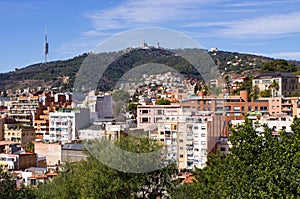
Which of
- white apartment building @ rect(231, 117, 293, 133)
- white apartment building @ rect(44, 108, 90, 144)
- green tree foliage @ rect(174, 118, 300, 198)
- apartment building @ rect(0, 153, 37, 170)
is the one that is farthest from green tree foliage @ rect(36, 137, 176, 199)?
white apartment building @ rect(44, 108, 90, 144)

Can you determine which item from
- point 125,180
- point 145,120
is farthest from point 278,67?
point 125,180

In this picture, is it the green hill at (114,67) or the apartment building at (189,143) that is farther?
the apartment building at (189,143)

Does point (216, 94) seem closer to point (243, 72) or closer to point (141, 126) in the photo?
point (141, 126)

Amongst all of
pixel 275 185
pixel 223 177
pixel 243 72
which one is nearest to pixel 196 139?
pixel 223 177

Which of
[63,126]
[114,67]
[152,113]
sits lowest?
[63,126]

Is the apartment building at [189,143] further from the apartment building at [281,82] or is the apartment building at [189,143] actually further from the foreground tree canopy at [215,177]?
the apartment building at [281,82]

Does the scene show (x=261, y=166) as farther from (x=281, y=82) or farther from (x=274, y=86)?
(x=281, y=82)

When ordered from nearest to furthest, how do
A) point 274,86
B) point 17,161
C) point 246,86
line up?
point 17,161 < point 274,86 < point 246,86

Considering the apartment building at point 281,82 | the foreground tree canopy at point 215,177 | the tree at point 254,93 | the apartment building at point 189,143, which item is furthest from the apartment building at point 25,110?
the foreground tree canopy at point 215,177

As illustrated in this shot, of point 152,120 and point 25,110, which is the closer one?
point 152,120
